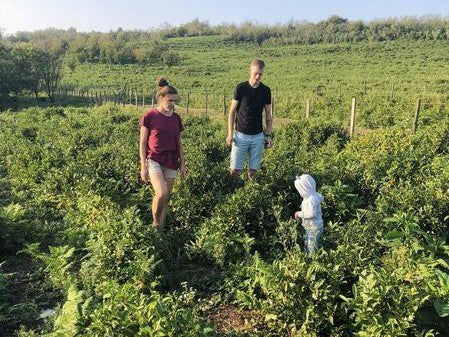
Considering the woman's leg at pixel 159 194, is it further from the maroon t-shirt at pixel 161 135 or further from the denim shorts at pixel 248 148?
the denim shorts at pixel 248 148

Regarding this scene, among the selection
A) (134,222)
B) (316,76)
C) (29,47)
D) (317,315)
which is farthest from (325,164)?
(29,47)

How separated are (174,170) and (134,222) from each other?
42.5 inches

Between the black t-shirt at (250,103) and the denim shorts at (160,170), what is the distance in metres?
1.43

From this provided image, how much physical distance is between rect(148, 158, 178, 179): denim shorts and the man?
1.13 metres

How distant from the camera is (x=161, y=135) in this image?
6238mm

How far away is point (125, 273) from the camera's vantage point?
16.6 ft

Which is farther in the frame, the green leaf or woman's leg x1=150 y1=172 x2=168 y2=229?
woman's leg x1=150 y1=172 x2=168 y2=229

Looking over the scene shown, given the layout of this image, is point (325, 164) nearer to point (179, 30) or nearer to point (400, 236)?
point (400, 236)

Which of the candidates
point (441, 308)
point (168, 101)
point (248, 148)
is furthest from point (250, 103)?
point (441, 308)

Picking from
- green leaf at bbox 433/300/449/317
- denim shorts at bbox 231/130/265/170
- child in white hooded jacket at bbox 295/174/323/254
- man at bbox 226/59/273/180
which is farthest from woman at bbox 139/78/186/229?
green leaf at bbox 433/300/449/317

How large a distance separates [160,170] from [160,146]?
31cm

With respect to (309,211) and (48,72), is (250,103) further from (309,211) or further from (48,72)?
(48,72)

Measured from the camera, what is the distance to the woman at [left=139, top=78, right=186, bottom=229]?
6.16 meters

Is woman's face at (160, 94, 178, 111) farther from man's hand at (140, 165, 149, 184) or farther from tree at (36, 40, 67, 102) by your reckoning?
tree at (36, 40, 67, 102)
